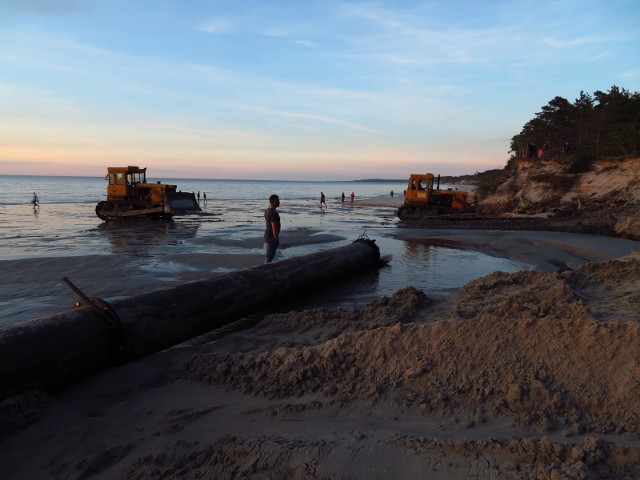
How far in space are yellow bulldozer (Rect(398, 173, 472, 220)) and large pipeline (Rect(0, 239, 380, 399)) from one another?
21222 mm

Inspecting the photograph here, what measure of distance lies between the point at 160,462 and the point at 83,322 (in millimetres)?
1996

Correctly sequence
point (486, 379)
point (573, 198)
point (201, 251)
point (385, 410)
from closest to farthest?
point (385, 410) < point (486, 379) < point (201, 251) < point (573, 198)

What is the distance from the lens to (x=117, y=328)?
15.3 feet

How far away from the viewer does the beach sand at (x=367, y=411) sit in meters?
2.91

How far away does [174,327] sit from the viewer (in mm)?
5371

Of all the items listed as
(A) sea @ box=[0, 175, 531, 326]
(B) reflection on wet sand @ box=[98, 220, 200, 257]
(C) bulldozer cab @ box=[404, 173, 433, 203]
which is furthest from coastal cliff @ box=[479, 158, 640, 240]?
(B) reflection on wet sand @ box=[98, 220, 200, 257]

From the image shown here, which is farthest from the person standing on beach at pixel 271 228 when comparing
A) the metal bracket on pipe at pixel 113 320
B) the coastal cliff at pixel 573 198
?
the coastal cliff at pixel 573 198

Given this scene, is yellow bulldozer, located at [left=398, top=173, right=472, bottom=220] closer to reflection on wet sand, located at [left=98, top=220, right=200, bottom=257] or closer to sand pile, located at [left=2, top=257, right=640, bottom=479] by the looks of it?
reflection on wet sand, located at [left=98, top=220, right=200, bottom=257]

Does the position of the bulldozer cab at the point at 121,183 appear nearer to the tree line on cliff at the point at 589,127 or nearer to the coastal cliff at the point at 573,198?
the coastal cliff at the point at 573,198

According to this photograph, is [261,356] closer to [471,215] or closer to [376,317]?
[376,317]

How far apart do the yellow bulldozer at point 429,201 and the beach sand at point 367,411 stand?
22.7 metres

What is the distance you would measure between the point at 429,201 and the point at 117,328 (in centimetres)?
2484

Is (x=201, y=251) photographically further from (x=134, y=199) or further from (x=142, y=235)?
(x=134, y=199)

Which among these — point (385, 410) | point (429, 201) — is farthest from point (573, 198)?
point (385, 410)
